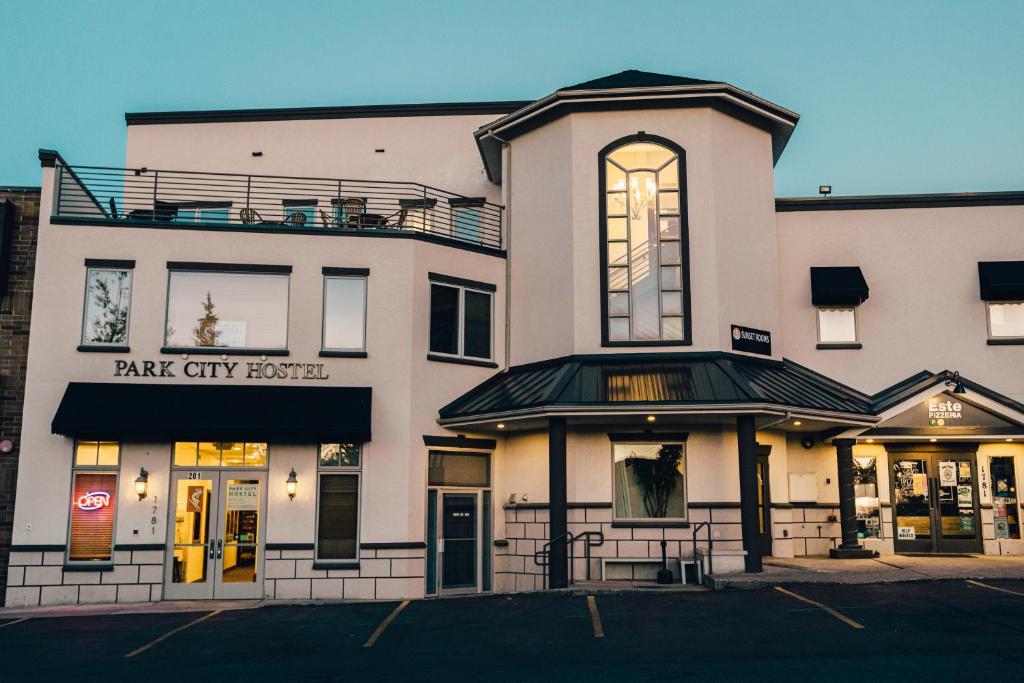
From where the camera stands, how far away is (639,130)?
20422mm

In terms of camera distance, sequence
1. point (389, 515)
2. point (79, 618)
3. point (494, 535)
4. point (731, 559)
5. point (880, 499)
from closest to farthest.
→ point (79, 618), point (731, 559), point (389, 515), point (494, 535), point (880, 499)

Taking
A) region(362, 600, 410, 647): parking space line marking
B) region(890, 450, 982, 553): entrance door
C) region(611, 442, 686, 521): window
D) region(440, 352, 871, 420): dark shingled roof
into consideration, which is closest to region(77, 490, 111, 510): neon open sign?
region(362, 600, 410, 647): parking space line marking

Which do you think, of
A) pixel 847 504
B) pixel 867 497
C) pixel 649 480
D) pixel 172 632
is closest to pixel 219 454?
pixel 172 632

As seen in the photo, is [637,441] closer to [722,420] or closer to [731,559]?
[722,420]

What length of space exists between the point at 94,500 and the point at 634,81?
1433cm

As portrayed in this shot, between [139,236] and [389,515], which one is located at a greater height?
[139,236]

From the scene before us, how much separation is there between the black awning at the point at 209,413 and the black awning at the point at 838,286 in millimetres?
10509

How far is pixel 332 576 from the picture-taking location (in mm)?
18531

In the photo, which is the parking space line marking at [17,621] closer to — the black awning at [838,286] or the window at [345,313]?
the window at [345,313]

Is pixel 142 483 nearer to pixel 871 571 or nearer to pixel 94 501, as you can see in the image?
pixel 94 501

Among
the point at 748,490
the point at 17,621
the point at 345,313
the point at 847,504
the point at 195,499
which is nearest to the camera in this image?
the point at 17,621

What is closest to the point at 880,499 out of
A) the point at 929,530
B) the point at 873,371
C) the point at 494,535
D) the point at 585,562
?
the point at 929,530

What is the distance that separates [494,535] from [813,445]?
25.3 feet

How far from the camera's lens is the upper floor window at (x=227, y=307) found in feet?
63.2
